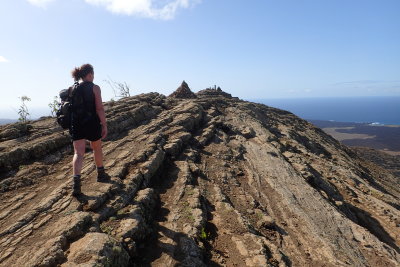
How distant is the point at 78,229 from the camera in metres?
7.43

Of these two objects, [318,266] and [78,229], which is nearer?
[78,229]

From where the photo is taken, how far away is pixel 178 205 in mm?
10891

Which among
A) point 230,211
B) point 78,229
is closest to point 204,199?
point 230,211

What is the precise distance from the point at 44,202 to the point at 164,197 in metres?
4.55

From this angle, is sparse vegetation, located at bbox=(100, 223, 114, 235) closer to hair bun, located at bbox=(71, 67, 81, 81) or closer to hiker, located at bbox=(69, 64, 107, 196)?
hiker, located at bbox=(69, 64, 107, 196)

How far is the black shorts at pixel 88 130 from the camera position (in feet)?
29.8

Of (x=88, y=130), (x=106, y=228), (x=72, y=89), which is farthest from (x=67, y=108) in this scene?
(x=106, y=228)

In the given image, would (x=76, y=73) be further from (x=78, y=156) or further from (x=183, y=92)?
(x=183, y=92)

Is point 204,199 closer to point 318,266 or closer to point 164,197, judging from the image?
point 164,197

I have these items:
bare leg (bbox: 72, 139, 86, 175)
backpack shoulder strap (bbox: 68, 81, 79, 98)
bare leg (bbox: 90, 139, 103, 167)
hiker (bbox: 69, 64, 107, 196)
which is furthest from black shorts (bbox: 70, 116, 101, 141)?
backpack shoulder strap (bbox: 68, 81, 79, 98)

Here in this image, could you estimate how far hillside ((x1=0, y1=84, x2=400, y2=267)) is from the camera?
7539 millimetres

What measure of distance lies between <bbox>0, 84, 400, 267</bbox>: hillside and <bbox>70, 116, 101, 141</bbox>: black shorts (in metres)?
2.02

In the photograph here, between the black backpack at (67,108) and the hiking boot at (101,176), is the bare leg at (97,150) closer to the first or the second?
the hiking boot at (101,176)

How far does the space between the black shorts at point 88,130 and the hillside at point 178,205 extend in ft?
6.62
